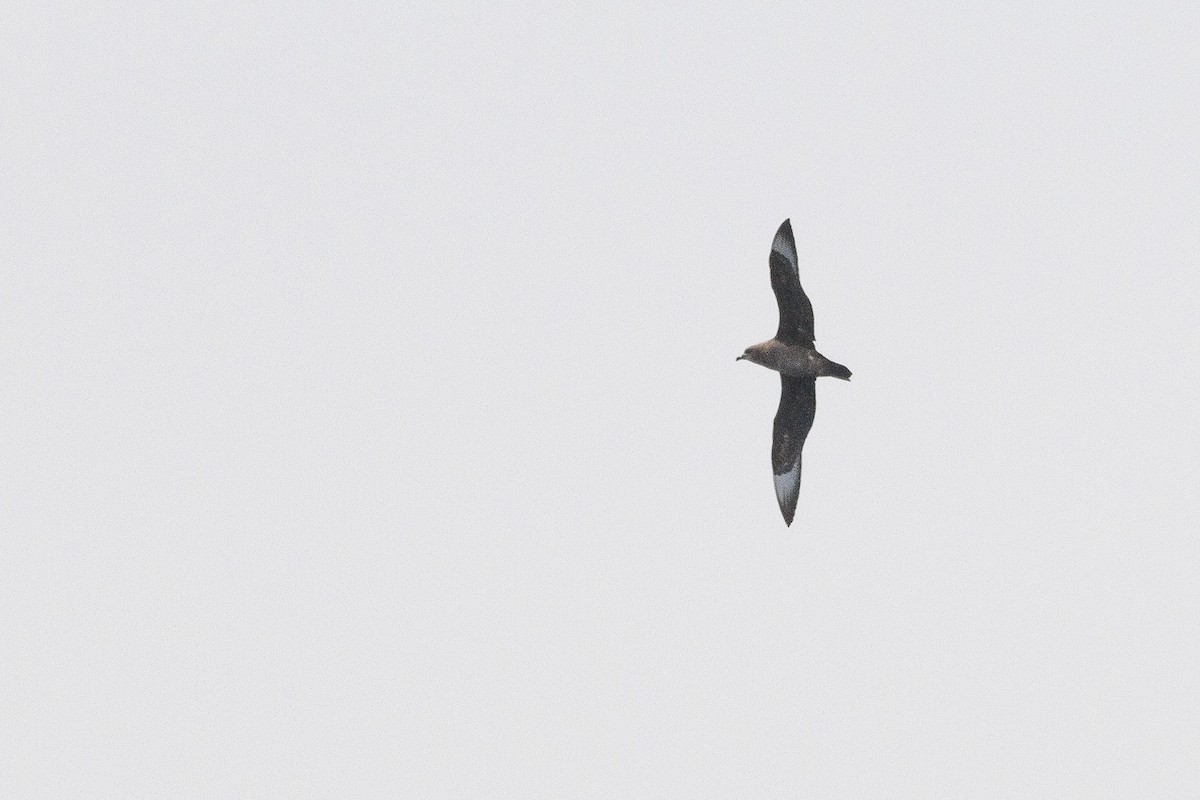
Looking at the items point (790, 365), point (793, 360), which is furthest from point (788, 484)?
point (793, 360)

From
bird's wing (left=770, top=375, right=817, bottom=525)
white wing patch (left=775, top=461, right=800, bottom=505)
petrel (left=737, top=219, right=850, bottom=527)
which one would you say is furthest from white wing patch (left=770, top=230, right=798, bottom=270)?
white wing patch (left=775, top=461, right=800, bottom=505)

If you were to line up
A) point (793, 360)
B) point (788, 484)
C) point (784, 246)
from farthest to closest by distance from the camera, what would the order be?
1. point (788, 484)
2. point (793, 360)
3. point (784, 246)

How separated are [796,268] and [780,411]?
3438mm

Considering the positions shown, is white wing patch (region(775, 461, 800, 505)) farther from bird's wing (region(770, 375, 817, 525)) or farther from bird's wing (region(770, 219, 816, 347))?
bird's wing (region(770, 219, 816, 347))

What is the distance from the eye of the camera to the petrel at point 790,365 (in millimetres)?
30125

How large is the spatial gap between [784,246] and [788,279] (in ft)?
2.23

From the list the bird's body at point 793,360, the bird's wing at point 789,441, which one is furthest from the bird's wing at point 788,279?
the bird's wing at point 789,441

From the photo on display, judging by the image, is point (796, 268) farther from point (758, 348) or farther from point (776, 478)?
point (776, 478)

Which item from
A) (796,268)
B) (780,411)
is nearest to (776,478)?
(780,411)

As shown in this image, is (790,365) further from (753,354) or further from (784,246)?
(784,246)

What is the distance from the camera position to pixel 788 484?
3189cm

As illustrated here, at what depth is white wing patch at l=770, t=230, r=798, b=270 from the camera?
3006 cm

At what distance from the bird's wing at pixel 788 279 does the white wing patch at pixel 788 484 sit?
11.1ft

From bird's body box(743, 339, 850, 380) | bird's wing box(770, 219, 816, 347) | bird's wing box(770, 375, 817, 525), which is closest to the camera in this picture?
bird's wing box(770, 219, 816, 347)
